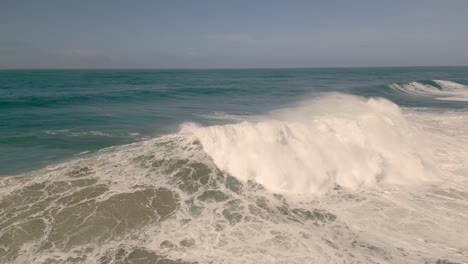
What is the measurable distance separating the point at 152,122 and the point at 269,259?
12.8 m

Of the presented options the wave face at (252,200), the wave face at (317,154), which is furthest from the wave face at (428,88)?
the wave face at (317,154)


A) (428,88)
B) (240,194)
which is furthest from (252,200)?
(428,88)

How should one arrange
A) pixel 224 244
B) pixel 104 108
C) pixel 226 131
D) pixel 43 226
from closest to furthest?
pixel 224 244
pixel 43 226
pixel 226 131
pixel 104 108

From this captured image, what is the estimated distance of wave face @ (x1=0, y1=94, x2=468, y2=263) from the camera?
19.1 feet

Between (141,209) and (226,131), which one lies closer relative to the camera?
(141,209)

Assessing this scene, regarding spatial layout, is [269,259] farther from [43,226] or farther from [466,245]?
[43,226]

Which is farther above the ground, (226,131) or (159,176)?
(226,131)

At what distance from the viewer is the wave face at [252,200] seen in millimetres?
5816

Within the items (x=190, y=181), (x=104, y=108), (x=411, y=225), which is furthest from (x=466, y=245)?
(x=104, y=108)

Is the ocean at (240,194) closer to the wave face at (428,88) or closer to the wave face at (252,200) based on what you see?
the wave face at (252,200)

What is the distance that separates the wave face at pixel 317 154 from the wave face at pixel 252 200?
0.04m

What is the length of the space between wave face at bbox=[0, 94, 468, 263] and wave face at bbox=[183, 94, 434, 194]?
40mm

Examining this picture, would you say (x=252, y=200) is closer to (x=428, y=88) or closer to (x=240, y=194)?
(x=240, y=194)

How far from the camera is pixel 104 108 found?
21.9 metres
